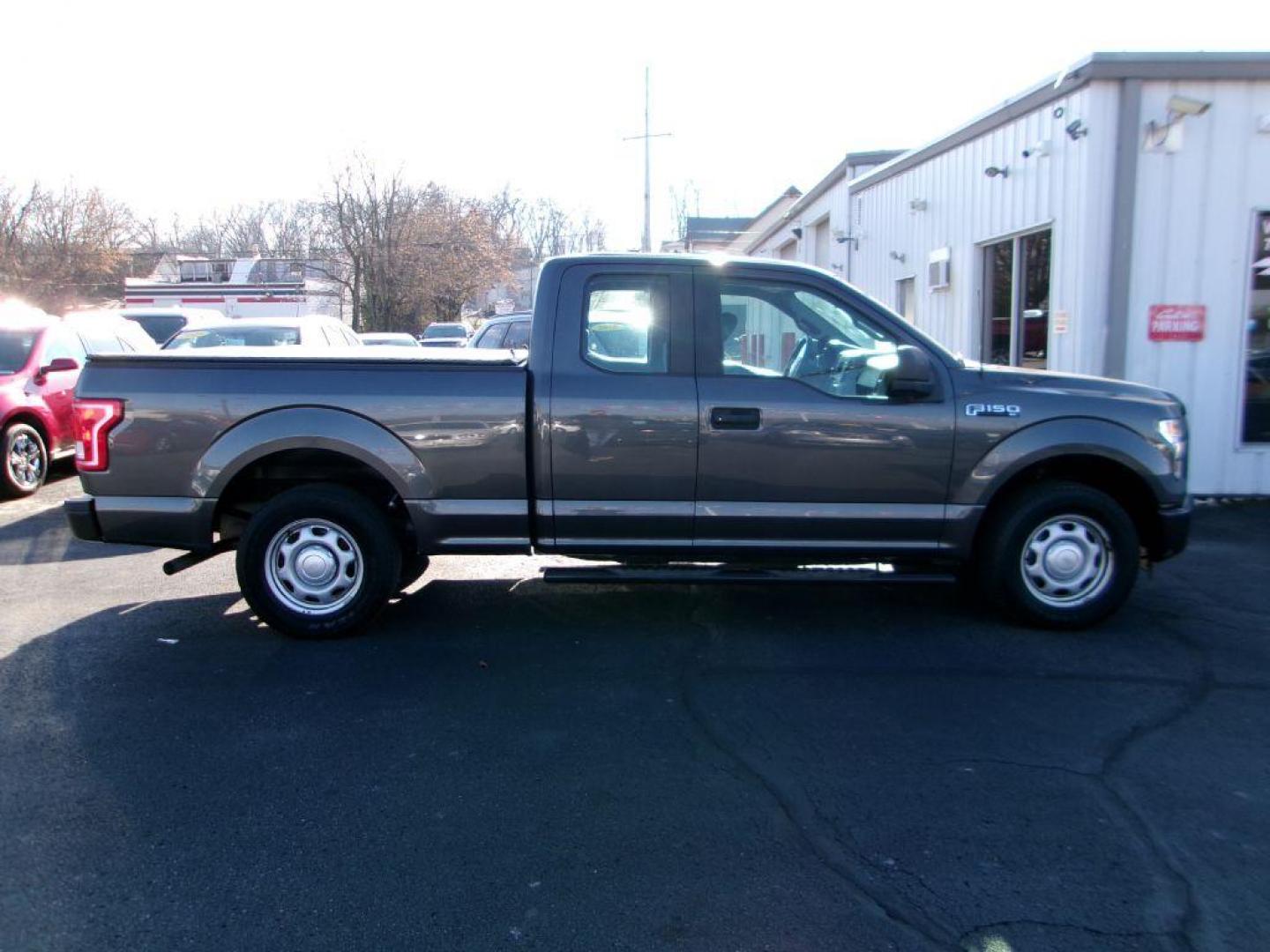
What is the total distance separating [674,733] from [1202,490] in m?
7.32

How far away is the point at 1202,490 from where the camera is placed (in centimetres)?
945

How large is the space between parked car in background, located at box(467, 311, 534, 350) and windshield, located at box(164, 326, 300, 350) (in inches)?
108

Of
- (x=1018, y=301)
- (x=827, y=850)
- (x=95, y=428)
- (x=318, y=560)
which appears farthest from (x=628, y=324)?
(x=1018, y=301)

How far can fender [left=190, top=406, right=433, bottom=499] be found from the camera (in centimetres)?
535

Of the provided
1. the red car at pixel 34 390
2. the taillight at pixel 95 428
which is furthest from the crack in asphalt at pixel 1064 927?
the red car at pixel 34 390

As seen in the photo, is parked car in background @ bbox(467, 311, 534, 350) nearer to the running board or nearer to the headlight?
the running board

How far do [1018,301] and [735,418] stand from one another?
6.76 m

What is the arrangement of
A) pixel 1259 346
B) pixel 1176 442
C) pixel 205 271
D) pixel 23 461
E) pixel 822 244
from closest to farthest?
pixel 1176 442 < pixel 1259 346 < pixel 23 461 < pixel 822 244 < pixel 205 271

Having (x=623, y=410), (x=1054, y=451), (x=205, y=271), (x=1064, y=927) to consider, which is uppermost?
(x=205, y=271)

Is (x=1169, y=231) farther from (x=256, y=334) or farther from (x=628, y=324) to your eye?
(x=256, y=334)

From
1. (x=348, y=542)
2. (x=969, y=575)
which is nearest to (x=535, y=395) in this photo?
(x=348, y=542)

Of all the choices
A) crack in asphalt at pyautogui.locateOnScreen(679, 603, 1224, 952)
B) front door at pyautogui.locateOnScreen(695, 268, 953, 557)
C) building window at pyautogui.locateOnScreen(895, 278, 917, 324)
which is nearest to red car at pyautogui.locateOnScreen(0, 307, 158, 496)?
front door at pyautogui.locateOnScreen(695, 268, 953, 557)

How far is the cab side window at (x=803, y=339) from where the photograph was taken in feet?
18.1

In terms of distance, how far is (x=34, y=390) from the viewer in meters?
10.5
